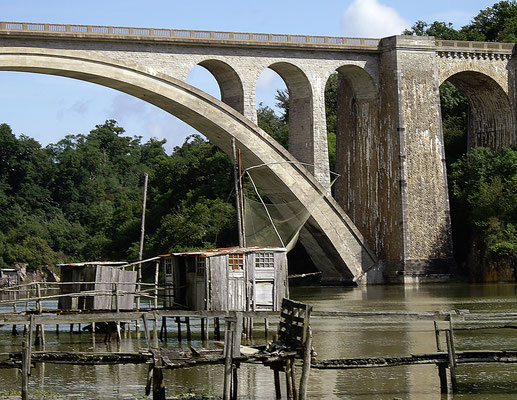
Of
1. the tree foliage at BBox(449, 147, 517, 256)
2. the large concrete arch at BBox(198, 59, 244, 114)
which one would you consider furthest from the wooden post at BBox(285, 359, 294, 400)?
the tree foliage at BBox(449, 147, 517, 256)

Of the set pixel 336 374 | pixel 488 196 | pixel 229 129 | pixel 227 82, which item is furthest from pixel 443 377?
pixel 488 196

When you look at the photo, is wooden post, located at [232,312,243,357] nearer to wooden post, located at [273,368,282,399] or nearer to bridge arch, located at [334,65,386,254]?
wooden post, located at [273,368,282,399]

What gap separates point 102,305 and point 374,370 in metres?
8.41

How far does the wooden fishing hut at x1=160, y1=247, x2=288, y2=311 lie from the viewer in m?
22.8

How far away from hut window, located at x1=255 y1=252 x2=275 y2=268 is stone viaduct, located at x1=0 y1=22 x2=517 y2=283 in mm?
18459

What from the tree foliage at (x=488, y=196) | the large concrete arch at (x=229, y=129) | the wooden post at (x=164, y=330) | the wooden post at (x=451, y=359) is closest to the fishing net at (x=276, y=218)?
the large concrete arch at (x=229, y=129)

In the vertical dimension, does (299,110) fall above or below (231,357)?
above

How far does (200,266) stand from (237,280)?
0.93 m

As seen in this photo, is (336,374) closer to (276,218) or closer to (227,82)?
(276,218)

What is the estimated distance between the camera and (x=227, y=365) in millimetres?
16312

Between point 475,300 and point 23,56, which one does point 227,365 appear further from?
point 23,56

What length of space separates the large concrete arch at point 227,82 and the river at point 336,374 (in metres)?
15.8

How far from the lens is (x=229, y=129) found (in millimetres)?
42406

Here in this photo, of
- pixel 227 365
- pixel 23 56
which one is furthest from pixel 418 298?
pixel 227 365
